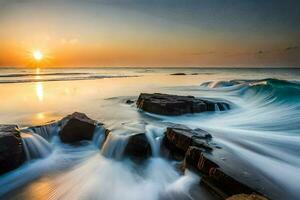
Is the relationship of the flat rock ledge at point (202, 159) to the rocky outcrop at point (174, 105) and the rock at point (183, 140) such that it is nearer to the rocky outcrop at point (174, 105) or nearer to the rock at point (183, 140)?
the rock at point (183, 140)

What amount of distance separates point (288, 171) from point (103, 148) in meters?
4.92

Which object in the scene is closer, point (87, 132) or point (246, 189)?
point (246, 189)

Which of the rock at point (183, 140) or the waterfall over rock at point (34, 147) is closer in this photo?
the rock at point (183, 140)

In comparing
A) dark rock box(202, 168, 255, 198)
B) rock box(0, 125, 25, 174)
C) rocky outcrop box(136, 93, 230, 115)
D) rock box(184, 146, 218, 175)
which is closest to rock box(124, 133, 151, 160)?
rock box(184, 146, 218, 175)

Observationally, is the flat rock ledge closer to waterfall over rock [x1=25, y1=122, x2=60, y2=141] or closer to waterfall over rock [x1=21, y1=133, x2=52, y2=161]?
waterfall over rock [x1=21, y1=133, x2=52, y2=161]

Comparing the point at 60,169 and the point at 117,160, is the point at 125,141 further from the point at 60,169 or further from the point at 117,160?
the point at 60,169

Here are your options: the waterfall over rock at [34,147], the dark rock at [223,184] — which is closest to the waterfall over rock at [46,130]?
the waterfall over rock at [34,147]

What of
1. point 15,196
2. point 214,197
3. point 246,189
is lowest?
point 15,196

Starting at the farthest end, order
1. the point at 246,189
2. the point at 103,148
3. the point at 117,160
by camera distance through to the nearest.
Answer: the point at 103,148, the point at 117,160, the point at 246,189

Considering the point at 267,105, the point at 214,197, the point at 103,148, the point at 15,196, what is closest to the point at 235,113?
the point at 267,105

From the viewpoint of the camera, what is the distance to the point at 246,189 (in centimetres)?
420

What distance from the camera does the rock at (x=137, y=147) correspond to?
6841 mm

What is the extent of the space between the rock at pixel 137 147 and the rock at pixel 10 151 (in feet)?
8.96

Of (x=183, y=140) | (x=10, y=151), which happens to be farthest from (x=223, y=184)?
(x=10, y=151)
